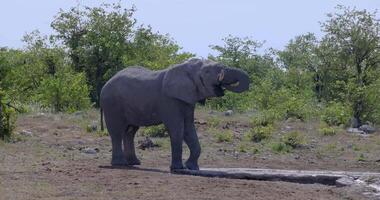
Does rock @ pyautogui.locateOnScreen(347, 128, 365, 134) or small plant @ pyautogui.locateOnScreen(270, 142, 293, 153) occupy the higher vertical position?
rock @ pyautogui.locateOnScreen(347, 128, 365, 134)

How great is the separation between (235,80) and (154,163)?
330 centimetres

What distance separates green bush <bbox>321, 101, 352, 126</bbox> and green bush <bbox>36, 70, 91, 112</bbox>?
8.77 m

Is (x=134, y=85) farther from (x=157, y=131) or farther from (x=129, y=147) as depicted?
(x=157, y=131)

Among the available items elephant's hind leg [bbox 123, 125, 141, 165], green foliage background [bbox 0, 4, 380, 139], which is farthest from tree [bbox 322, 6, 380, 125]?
elephant's hind leg [bbox 123, 125, 141, 165]

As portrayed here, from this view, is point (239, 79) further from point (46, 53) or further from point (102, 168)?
point (46, 53)

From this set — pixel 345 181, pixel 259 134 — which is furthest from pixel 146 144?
pixel 345 181

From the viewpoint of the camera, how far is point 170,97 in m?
14.3

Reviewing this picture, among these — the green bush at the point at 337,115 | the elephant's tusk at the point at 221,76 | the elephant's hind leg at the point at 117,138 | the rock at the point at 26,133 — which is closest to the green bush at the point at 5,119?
the rock at the point at 26,133

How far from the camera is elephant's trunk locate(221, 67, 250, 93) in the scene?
545 inches

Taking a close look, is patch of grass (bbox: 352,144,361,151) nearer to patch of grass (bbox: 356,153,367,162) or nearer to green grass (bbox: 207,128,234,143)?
patch of grass (bbox: 356,153,367,162)

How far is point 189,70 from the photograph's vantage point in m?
14.5

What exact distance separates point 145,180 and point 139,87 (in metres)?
2.59

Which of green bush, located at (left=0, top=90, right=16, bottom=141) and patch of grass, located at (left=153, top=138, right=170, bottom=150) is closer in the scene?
patch of grass, located at (left=153, top=138, right=170, bottom=150)

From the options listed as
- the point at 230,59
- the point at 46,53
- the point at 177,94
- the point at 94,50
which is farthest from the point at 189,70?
the point at 230,59
